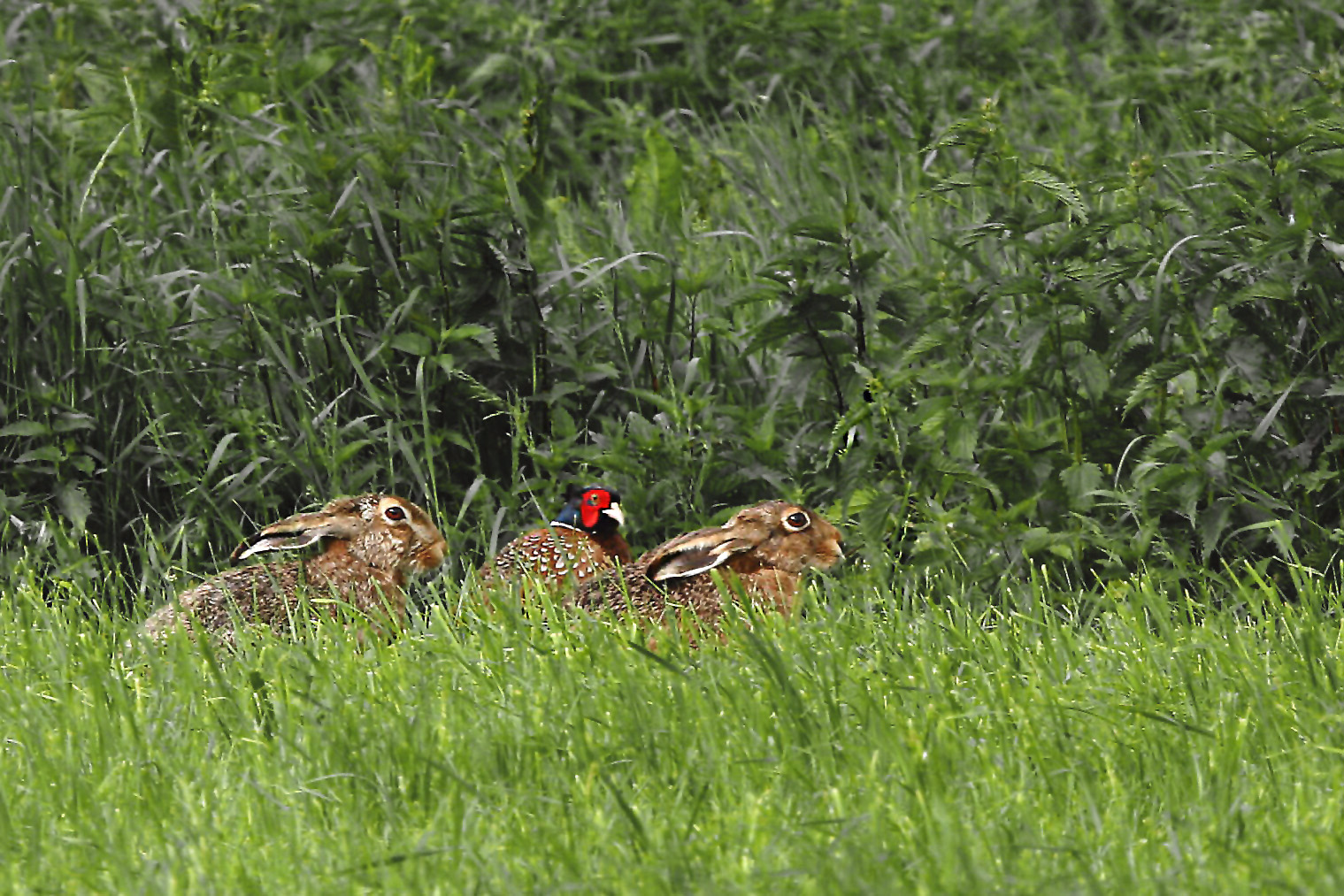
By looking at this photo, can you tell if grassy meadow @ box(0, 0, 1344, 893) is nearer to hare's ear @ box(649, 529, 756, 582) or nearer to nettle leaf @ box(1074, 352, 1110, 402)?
nettle leaf @ box(1074, 352, 1110, 402)

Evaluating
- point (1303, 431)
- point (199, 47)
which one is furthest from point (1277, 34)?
point (199, 47)

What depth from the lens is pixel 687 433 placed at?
5.88 metres

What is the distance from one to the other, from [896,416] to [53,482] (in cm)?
277

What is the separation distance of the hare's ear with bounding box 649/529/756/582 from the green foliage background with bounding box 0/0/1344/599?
40 cm

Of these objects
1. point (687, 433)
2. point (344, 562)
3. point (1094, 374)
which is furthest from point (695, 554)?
point (1094, 374)

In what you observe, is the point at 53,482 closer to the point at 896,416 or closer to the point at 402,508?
the point at 402,508

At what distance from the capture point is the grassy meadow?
369cm

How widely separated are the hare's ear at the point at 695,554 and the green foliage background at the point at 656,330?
0.40m

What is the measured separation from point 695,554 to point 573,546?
0.36 m

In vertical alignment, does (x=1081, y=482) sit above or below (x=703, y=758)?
below

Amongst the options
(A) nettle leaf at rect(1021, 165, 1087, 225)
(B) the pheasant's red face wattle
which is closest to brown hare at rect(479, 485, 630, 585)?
(B) the pheasant's red face wattle

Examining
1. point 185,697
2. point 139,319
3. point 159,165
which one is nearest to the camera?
point 185,697

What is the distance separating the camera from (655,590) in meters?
5.34

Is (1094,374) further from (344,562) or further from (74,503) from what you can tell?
(74,503)
